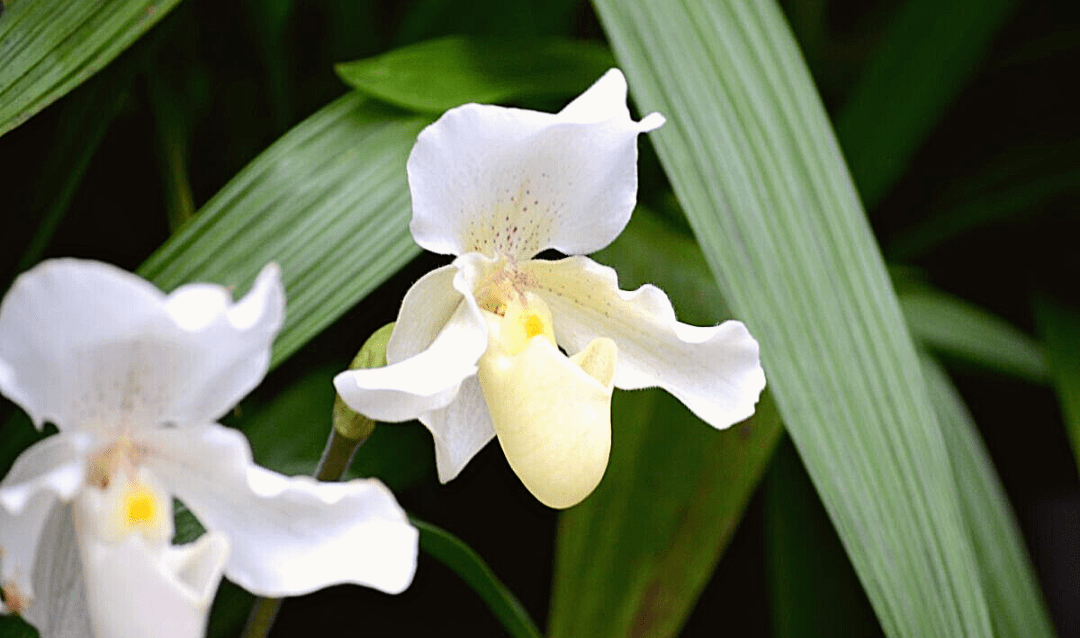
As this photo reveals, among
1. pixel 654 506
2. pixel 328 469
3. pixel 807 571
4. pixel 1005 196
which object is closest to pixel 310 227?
pixel 328 469

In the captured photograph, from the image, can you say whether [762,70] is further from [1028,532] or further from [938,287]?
[1028,532]

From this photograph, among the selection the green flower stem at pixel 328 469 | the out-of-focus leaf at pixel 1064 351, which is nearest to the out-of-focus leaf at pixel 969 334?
the out-of-focus leaf at pixel 1064 351

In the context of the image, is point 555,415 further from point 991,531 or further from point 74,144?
point 991,531

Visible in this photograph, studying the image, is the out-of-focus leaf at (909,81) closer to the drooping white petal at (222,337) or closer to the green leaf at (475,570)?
the green leaf at (475,570)

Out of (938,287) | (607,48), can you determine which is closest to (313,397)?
(607,48)

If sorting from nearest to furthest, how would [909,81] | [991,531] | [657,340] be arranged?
[657,340], [991,531], [909,81]

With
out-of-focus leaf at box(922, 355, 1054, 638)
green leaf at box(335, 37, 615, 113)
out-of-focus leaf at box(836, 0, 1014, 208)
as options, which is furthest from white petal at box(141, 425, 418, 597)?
out-of-focus leaf at box(836, 0, 1014, 208)
